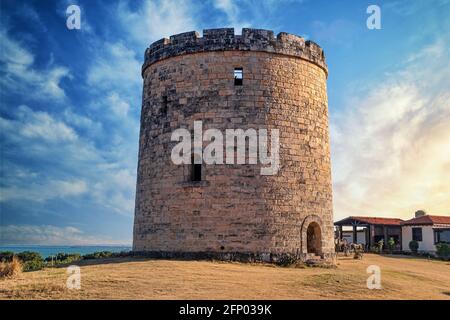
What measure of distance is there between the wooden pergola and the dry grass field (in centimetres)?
1785

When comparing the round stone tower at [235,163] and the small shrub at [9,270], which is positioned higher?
the round stone tower at [235,163]

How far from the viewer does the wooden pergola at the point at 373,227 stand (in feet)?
98.3

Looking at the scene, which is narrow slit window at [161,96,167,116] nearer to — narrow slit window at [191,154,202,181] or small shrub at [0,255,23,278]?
narrow slit window at [191,154,202,181]

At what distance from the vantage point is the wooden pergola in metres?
30.0

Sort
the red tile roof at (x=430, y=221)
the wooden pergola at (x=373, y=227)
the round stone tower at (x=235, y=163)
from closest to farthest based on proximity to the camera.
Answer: the round stone tower at (x=235, y=163) < the red tile roof at (x=430, y=221) < the wooden pergola at (x=373, y=227)

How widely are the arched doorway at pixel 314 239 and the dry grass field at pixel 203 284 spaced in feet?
7.59

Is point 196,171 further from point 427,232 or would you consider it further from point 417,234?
point 417,234

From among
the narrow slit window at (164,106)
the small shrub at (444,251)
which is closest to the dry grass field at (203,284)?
the narrow slit window at (164,106)

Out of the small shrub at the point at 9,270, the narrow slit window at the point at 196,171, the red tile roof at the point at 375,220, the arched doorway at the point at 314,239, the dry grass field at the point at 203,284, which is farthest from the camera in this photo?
the red tile roof at the point at 375,220

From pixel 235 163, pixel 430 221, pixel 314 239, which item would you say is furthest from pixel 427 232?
pixel 235 163

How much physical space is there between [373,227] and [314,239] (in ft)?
56.4

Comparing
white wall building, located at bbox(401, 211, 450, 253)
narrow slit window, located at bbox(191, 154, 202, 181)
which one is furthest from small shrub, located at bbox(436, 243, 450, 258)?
narrow slit window, located at bbox(191, 154, 202, 181)

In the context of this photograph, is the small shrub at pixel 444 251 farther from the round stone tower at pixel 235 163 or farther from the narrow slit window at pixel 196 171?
the narrow slit window at pixel 196 171

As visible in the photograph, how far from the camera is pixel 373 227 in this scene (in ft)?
99.4
